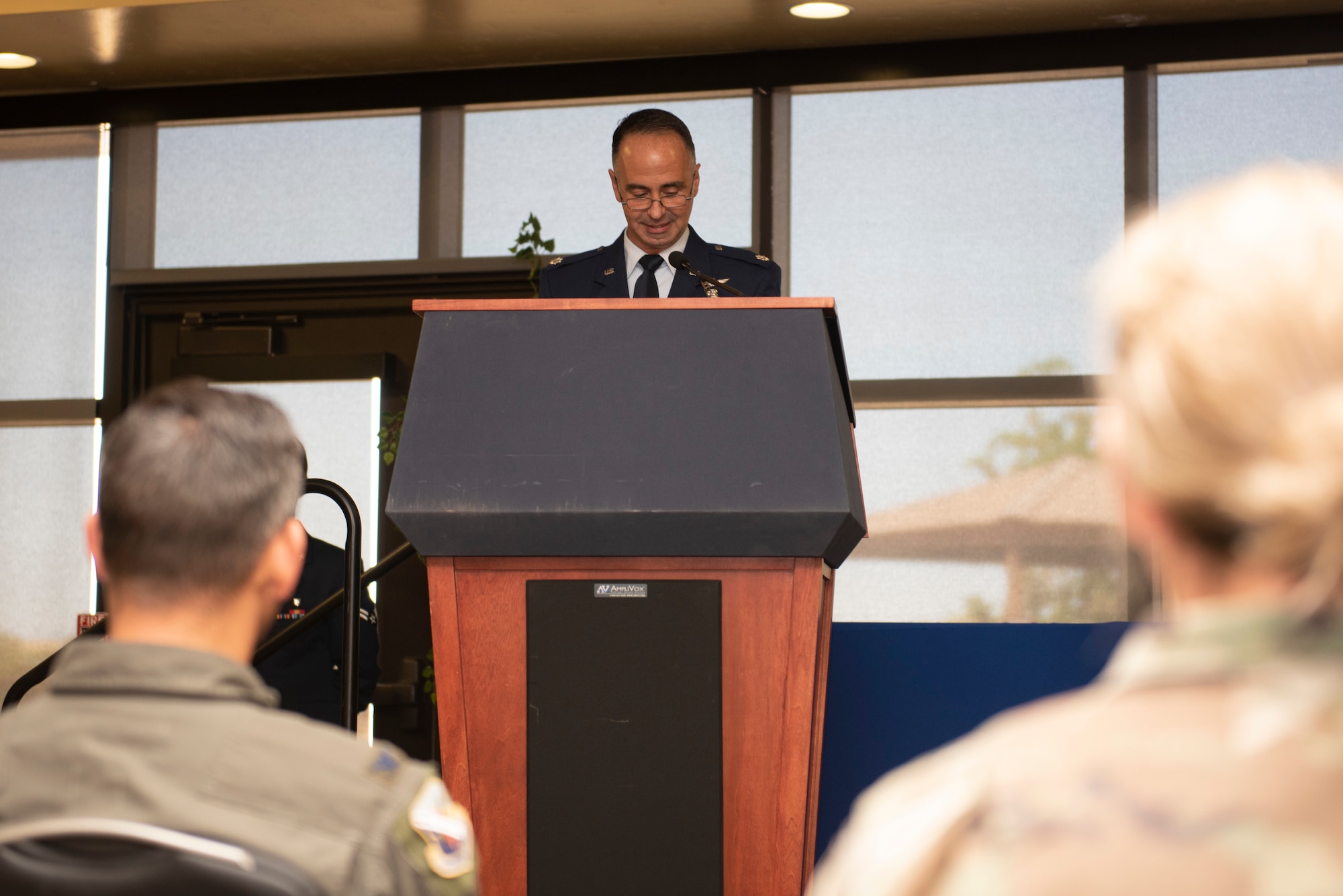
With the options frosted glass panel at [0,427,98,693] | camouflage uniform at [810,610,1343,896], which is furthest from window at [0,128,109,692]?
camouflage uniform at [810,610,1343,896]

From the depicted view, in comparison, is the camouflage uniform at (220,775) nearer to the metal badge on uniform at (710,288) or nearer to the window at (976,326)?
the metal badge on uniform at (710,288)

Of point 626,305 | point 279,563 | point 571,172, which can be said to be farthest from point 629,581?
point 571,172

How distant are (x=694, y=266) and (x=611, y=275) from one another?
159mm

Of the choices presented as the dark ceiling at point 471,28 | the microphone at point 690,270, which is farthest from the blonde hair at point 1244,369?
the dark ceiling at point 471,28

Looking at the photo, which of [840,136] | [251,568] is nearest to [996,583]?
[840,136]

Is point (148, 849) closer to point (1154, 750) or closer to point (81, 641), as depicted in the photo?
point (81, 641)

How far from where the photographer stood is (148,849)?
0.78m

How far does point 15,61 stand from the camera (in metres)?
4.11

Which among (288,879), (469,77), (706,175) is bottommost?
(288,879)

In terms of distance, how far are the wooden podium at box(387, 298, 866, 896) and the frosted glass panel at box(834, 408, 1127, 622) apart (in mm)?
2289

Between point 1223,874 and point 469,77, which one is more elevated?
point 469,77

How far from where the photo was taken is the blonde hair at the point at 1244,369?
0.50m

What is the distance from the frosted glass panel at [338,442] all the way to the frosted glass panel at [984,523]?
4.72 feet

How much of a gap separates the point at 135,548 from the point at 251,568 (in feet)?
0.25
